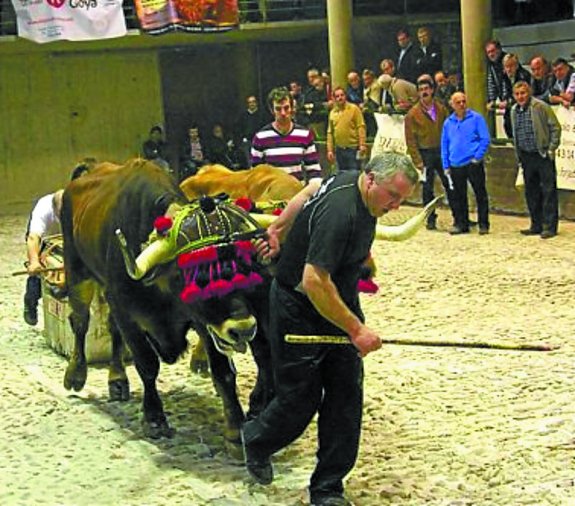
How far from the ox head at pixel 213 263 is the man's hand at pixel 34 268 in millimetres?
2467

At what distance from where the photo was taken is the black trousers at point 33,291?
32.0ft

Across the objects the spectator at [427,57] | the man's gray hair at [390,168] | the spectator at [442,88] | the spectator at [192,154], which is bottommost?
the spectator at [192,154]

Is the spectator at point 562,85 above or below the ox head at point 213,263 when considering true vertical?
above

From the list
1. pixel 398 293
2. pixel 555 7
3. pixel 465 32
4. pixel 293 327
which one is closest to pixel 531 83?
pixel 465 32

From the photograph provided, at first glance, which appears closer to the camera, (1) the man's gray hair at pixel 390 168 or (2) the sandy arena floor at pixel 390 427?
(1) the man's gray hair at pixel 390 168

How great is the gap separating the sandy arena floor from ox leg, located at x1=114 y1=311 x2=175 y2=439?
10cm

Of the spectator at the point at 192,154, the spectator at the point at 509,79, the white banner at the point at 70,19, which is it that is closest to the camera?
the spectator at the point at 509,79

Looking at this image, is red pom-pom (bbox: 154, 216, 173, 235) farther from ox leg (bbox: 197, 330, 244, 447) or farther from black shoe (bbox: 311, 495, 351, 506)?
black shoe (bbox: 311, 495, 351, 506)

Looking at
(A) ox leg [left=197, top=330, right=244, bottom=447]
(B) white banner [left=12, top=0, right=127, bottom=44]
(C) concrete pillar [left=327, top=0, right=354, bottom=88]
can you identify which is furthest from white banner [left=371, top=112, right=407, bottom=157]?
(A) ox leg [left=197, top=330, right=244, bottom=447]

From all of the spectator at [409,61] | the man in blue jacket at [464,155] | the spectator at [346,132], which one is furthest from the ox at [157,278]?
the spectator at [409,61]

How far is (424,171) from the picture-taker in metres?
15.1

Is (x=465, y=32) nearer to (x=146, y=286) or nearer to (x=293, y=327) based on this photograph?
(x=146, y=286)

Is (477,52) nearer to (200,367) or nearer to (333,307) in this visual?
(200,367)

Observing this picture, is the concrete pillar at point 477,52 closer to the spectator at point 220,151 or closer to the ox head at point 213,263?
the spectator at point 220,151
